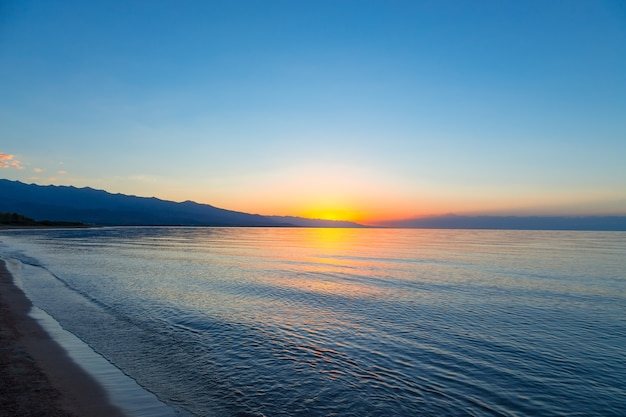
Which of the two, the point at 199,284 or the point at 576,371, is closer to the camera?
the point at 576,371

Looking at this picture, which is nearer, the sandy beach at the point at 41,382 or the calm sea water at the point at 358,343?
the sandy beach at the point at 41,382

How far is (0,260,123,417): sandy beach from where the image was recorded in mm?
9516

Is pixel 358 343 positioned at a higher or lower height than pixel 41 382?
lower

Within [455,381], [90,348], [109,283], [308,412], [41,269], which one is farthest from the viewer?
[41,269]

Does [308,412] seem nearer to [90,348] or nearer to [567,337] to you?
[90,348]

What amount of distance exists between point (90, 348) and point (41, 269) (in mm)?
33200

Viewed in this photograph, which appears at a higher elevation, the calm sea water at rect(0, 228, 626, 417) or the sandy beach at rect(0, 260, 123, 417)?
the sandy beach at rect(0, 260, 123, 417)

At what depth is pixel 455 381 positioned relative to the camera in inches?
507

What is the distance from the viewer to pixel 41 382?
36.7 feet

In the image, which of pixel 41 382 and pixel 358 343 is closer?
pixel 41 382

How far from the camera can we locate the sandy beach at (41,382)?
31.2 feet

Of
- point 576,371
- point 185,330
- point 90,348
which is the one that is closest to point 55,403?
point 90,348

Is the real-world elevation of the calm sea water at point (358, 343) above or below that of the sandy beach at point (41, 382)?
below

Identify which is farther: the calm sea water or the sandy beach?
the calm sea water
